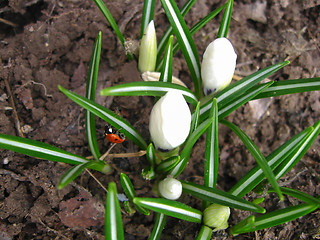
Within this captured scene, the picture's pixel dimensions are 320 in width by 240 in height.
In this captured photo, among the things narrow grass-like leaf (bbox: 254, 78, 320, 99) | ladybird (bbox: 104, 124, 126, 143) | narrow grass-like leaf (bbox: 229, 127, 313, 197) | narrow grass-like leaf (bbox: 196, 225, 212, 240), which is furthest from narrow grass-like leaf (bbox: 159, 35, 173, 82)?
narrow grass-like leaf (bbox: 196, 225, 212, 240)

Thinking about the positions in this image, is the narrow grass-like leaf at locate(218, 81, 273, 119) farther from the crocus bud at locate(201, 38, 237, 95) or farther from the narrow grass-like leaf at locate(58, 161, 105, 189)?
the narrow grass-like leaf at locate(58, 161, 105, 189)

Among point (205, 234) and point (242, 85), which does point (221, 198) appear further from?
point (242, 85)

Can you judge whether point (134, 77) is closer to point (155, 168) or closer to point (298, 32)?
point (155, 168)

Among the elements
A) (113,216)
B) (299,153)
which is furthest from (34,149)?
(299,153)

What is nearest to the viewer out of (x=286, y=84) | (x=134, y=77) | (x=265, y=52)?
(x=286, y=84)

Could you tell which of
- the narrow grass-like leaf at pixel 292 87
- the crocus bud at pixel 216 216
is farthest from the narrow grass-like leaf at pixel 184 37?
the crocus bud at pixel 216 216

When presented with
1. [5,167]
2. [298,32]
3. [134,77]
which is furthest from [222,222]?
[298,32]
